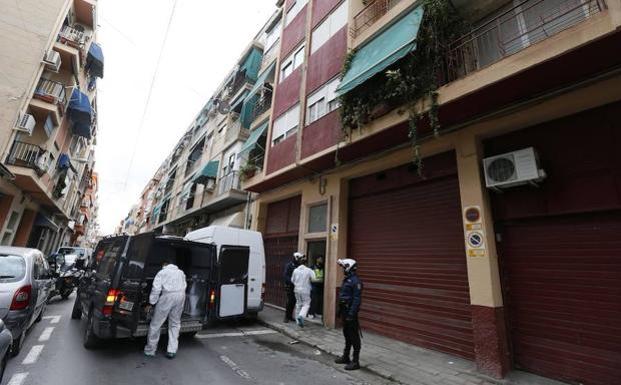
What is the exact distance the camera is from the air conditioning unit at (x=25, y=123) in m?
14.0

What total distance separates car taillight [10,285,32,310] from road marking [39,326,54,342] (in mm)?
1717

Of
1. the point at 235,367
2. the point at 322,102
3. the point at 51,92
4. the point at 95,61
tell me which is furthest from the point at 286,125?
the point at 95,61

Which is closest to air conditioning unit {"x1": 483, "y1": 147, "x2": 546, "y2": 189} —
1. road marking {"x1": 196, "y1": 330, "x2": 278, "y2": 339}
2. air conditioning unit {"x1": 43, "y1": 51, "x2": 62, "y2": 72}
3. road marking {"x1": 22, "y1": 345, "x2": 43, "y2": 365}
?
road marking {"x1": 196, "y1": 330, "x2": 278, "y2": 339}

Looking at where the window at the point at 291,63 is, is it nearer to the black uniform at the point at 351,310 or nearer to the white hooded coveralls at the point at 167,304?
the black uniform at the point at 351,310

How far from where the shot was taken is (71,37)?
1734cm

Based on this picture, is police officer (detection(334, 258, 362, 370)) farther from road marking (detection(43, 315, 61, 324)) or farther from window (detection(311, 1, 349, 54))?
window (detection(311, 1, 349, 54))

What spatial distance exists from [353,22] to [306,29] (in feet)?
11.7

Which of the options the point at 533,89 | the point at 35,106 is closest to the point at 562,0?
the point at 533,89

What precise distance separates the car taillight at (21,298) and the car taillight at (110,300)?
1102mm

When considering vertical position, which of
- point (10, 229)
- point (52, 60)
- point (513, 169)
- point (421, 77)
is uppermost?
point (52, 60)

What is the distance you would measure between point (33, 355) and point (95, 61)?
23567 millimetres

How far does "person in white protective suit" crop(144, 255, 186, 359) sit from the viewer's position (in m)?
5.40

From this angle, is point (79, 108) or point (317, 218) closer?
point (317, 218)

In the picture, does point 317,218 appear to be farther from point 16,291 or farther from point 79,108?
point 79,108
